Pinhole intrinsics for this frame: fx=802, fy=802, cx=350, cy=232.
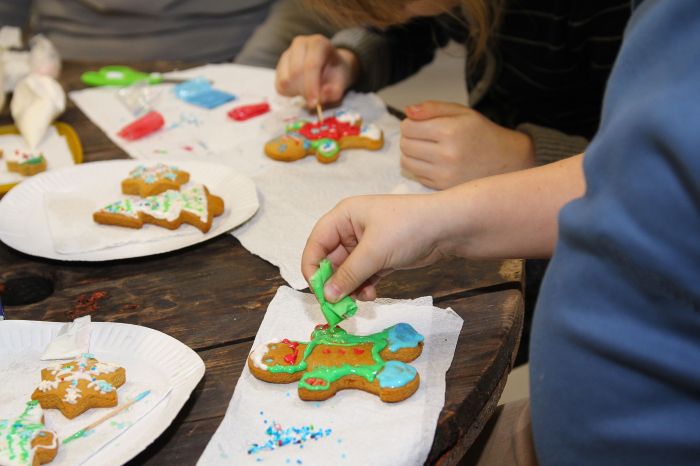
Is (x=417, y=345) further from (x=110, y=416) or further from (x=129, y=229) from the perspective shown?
(x=129, y=229)

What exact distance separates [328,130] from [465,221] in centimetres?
63

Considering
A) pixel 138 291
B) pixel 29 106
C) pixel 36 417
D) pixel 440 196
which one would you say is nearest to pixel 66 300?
pixel 138 291

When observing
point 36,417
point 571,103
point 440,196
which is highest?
point 440,196

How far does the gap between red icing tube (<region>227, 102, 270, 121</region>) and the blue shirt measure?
1030mm

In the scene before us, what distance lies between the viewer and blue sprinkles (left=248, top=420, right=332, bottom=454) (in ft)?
2.68

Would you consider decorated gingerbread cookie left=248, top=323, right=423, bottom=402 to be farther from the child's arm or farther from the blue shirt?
the blue shirt

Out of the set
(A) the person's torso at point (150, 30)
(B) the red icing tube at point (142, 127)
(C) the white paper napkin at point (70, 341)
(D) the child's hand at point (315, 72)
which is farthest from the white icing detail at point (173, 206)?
(A) the person's torso at point (150, 30)

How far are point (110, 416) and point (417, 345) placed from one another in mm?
352

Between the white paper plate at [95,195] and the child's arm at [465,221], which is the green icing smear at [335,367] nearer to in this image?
the child's arm at [465,221]

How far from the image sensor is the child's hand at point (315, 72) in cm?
163

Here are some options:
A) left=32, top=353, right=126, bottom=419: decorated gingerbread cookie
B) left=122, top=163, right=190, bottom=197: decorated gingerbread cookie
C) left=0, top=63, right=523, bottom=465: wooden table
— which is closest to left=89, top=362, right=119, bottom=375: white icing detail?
left=32, top=353, right=126, bottom=419: decorated gingerbread cookie

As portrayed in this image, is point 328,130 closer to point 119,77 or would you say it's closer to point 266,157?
point 266,157

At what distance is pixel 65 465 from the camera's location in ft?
2.64

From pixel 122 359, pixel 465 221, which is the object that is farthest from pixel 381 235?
pixel 122 359
